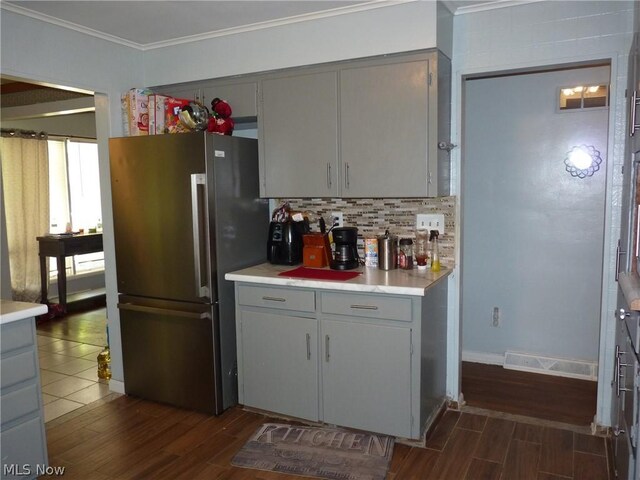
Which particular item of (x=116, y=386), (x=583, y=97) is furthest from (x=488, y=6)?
(x=116, y=386)

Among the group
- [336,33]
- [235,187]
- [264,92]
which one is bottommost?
[235,187]

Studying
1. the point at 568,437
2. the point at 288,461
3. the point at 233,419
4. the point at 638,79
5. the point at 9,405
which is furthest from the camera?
the point at 233,419

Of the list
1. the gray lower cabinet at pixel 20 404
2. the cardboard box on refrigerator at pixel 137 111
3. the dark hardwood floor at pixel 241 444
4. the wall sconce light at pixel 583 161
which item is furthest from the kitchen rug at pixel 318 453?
the wall sconce light at pixel 583 161

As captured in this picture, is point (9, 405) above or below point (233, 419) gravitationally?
above

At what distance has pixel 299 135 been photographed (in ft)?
10.00

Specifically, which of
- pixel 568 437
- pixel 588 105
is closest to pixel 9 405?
pixel 568 437

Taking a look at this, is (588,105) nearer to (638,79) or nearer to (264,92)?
(638,79)

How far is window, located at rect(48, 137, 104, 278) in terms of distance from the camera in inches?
238

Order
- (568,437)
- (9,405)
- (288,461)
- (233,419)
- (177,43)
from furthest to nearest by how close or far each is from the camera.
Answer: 1. (177,43)
2. (233,419)
3. (568,437)
4. (288,461)
5. (9,405)

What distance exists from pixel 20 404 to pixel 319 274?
5.22 feet

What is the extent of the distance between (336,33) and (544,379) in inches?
108

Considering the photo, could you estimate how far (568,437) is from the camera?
2760 millimetres

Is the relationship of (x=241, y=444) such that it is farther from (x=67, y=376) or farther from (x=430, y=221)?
(x=67, y=376)

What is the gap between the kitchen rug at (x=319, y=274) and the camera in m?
2.81
